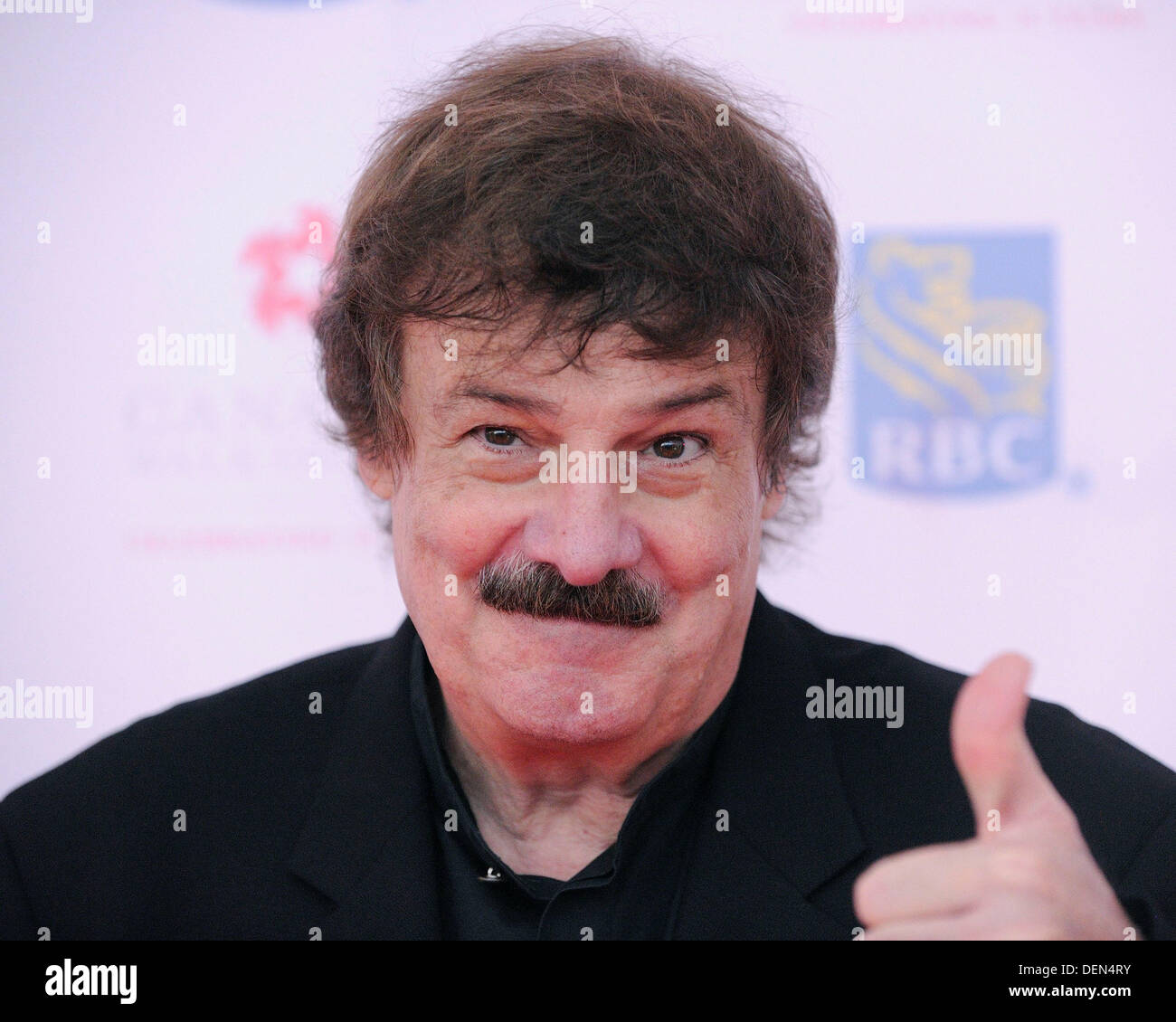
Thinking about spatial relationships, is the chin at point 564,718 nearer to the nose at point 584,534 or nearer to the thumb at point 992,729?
the nose at point 584,534

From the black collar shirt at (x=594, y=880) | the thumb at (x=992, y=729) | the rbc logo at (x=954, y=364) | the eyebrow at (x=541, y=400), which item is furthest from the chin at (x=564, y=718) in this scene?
the rbc logo at (x=954, y=364)

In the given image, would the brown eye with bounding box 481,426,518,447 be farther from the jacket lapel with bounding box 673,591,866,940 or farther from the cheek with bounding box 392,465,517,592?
the jacket lapel with bounding box 673,591,866,940

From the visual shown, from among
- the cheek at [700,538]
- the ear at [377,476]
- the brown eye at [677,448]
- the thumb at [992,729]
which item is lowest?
the thumb at [992,729]

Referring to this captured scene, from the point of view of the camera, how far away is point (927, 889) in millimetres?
Answer: 999

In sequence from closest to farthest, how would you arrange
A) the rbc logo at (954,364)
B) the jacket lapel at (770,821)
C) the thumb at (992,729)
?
the thumb at (992,729)
the jacket lapel at (770,821)
the rbc logo at (954,364)

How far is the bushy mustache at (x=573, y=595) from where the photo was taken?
133 cm

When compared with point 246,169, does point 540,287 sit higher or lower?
lower

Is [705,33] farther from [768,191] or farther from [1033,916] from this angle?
[1033,916]

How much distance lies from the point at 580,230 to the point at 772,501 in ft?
1.58

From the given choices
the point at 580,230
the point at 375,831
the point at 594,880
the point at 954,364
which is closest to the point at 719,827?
the point at 594,880

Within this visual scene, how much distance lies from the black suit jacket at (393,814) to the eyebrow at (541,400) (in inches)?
15.1

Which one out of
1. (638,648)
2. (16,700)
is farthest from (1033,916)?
(16,700)
